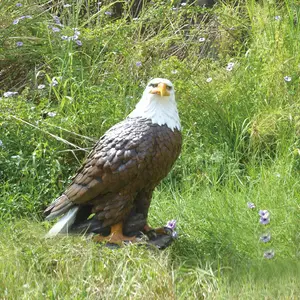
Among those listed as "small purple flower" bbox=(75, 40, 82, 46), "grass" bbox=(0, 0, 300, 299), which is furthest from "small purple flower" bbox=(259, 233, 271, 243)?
"small purple flower" bbox=(75, 40, 82, 46)

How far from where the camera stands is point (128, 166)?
3.59 metres

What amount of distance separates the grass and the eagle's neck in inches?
25.2

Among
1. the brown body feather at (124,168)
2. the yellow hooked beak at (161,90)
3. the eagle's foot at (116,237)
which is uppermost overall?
the yellow hooked beak at (161,90)

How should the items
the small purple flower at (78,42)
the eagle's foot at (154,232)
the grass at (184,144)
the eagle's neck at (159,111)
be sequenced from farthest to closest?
1. the small purple flower at (78,42)
2. the eagle's foot at (154,232)
3. the eagle's neck at (159,111)
4. the grass at (184,144)

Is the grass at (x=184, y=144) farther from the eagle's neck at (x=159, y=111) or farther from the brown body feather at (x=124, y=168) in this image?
the eagle's neck at (x=159, y=111)

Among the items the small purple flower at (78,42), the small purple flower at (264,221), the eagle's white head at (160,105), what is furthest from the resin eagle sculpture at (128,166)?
the small purple flower at (78,42)

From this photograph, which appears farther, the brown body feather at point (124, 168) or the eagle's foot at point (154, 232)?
the eagle's foot at point (154, 232)

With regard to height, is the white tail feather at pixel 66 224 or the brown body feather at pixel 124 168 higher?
the brown body feather at pixel 124 168

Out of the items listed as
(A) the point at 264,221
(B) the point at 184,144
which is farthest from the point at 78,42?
(A) the point at 264,221

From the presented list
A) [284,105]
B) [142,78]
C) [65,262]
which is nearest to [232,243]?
[65,262]

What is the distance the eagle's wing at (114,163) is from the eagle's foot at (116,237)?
189mm

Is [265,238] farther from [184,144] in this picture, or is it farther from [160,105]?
[184,144]

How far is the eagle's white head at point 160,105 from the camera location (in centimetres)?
369

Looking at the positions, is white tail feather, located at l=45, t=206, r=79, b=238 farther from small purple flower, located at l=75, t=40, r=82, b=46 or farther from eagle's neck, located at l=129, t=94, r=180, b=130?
small purple flower, located at l=75, t=40, r=82, b=46
